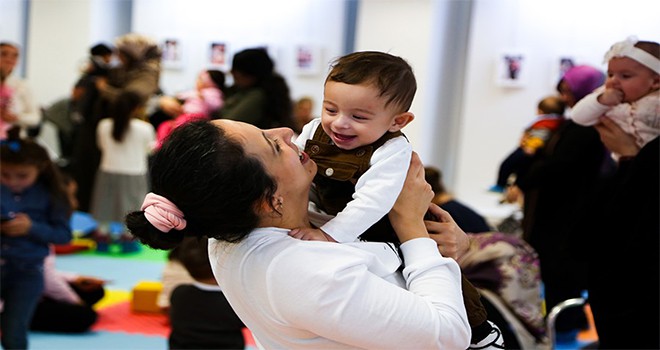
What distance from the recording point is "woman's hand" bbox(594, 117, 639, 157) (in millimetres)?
2344

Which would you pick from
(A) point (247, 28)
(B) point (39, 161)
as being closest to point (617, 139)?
(B) point (39, 161)

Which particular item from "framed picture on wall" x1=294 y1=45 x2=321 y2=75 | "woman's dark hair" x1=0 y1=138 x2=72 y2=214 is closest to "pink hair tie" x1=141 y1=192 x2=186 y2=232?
"woman's dark hair" x1=0 y1=138 x2=72 y2=214

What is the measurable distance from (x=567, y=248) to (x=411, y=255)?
1.21m

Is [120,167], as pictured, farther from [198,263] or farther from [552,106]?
[198,263]

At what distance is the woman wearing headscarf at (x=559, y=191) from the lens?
4.39 m

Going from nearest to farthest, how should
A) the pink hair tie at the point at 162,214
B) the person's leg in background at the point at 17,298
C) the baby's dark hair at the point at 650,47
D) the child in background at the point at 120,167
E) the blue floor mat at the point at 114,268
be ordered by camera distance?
the pink hair tie at the point at 162,214, the baby's dark hair at the point at 650,47, the person's leg in background at the point at 17,298, the blue floor mat at the point at 114,268, the child in background at the point at 120,167

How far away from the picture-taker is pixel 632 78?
222 cm

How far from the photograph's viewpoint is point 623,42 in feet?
7.31

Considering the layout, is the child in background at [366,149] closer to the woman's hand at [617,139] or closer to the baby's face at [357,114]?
the baby's face at [357,114]

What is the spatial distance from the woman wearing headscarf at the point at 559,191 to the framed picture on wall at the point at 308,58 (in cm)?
560

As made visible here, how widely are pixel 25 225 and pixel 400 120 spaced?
2.90 metres

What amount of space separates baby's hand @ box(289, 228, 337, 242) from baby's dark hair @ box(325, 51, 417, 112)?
306 mm

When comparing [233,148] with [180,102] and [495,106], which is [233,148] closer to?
[180,102]

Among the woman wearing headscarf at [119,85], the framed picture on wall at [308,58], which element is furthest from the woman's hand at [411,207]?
the framed picture on wall at [308,58]
